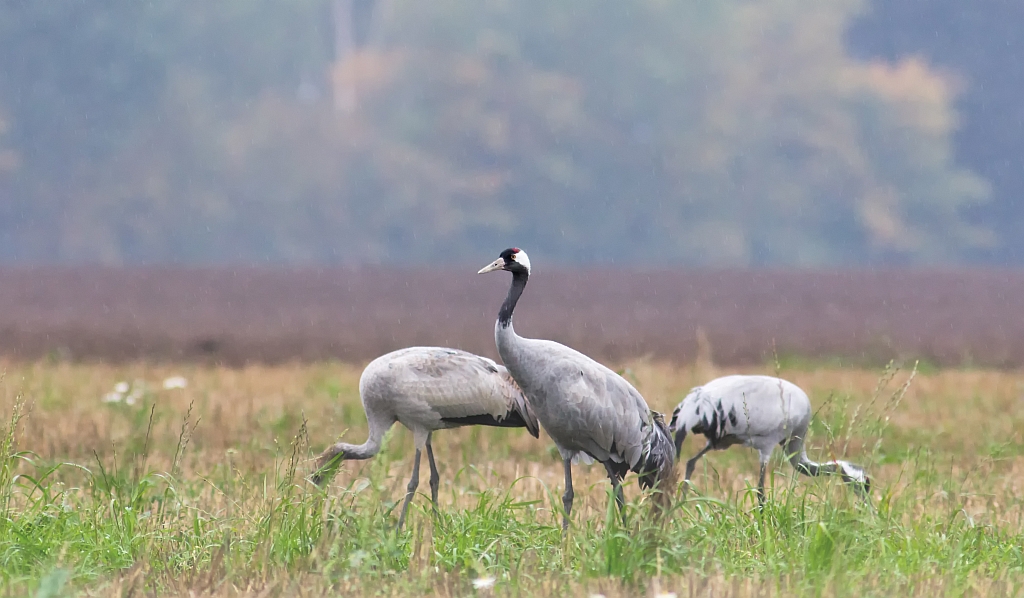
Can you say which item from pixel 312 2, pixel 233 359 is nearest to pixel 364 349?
pixel 233 359

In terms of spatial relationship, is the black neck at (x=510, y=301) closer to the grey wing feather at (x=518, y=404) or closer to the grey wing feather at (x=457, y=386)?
the grey wing feather at (x=457, y=386)

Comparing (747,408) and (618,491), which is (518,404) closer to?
(747,408)

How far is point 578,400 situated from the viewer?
5285 mm

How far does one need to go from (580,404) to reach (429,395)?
3.62 ft

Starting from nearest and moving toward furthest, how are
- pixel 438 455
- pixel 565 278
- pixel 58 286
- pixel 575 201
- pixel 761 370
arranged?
pixel 438 455
pixel 761 370
pixel 58 286
pixel 565 278
pixel 575 201

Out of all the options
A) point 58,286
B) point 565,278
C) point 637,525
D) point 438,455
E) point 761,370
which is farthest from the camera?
point 565,278

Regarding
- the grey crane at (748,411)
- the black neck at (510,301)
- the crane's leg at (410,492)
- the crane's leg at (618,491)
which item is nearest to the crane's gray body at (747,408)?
the grey crane at (748,411)

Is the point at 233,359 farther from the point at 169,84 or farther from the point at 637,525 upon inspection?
the point at 169,84

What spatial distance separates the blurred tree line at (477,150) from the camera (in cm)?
3906

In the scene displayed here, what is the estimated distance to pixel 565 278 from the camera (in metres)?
28.4

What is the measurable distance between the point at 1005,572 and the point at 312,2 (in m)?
44.9

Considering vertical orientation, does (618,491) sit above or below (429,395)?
below

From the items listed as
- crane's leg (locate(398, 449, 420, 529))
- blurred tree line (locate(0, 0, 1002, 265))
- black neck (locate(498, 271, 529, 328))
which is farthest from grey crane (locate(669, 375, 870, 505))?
blurred tree line (locate(0, 0, 1002, 265))

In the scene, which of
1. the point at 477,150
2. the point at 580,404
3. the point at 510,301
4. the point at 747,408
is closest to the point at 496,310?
the point at 747,408
